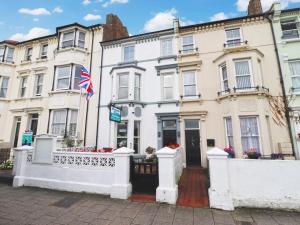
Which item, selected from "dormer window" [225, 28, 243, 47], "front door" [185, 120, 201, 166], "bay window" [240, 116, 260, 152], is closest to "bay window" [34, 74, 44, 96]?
"front door" [185, 120, 201, 166]

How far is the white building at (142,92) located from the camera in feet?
36.0

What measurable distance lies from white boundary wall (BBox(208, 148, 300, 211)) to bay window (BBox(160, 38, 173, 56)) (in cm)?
958

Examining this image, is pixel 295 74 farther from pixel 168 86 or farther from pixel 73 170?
pixel 73 170

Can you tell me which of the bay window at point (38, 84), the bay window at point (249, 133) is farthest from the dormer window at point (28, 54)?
the bay window at point (249, 133)

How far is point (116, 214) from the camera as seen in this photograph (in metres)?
4.31

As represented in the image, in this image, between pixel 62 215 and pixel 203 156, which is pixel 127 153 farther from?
pixel 203 156

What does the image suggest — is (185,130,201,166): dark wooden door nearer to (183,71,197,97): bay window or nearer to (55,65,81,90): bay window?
(183,71,197,97): bay window

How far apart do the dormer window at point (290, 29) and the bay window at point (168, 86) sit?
805cm

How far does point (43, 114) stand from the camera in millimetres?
12930

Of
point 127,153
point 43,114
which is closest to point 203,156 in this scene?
point 127,153

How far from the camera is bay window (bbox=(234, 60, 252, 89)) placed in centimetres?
972

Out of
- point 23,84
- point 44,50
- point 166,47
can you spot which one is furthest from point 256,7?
point 23,84

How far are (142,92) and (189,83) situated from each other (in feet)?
11.8

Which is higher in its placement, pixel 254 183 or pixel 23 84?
pixel 23 84
